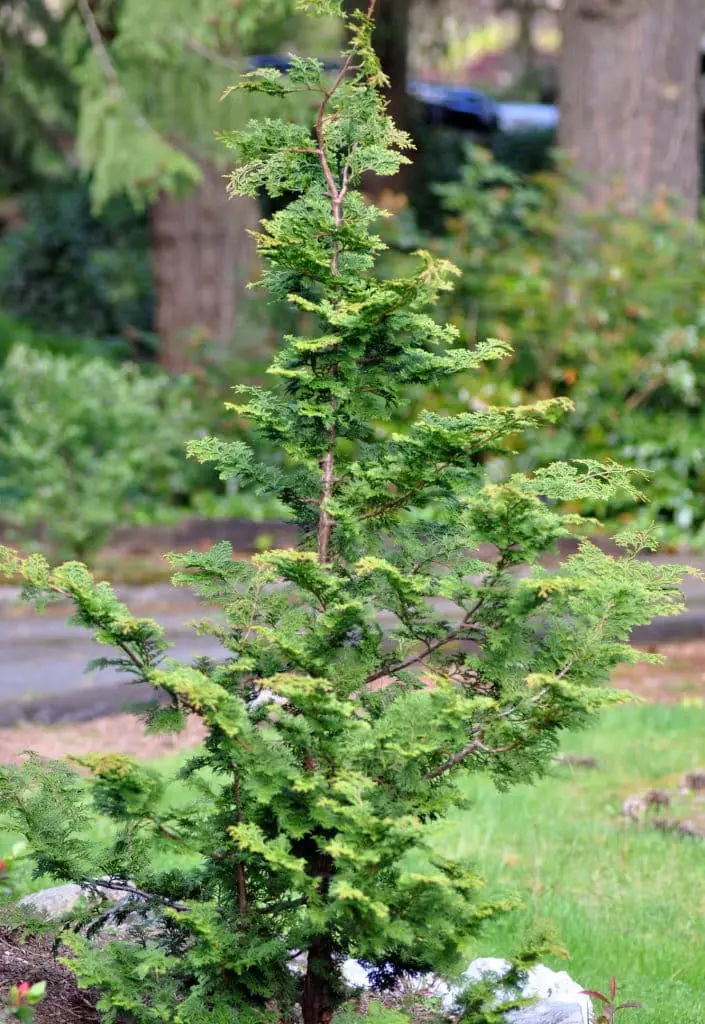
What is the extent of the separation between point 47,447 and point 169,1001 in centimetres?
856

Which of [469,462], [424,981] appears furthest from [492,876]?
[469,462]

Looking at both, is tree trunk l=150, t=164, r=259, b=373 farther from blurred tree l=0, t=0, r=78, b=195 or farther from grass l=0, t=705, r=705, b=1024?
grass l=0, t=705, r=705, b=1024

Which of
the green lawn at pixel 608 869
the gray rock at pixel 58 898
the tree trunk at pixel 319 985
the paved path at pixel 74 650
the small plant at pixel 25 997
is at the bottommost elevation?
the paved path at pixel 74 650

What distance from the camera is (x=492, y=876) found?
16.1ft

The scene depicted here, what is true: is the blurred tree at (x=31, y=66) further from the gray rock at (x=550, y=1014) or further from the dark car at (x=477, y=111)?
the gray rock at (x=550, y=1014)

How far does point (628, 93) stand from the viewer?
12570 millimetres

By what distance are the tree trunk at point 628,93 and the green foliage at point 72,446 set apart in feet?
15.4

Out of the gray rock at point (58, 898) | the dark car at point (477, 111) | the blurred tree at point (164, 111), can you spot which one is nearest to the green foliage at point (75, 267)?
the blurred tree at point (164, 111)

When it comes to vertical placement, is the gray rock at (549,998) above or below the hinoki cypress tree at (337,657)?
below

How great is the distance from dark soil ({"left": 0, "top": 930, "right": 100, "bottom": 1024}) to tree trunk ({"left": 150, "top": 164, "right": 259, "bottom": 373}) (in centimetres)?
1115

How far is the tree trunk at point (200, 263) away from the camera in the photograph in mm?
14523

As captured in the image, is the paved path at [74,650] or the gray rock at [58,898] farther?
the paved path at [74,650]

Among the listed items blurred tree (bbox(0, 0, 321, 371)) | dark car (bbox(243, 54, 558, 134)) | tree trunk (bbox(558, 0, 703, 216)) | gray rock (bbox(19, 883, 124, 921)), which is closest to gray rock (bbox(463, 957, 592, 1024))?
gray rock (bbox(19, 883, 124, 921))

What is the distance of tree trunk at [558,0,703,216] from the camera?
1254 cm
